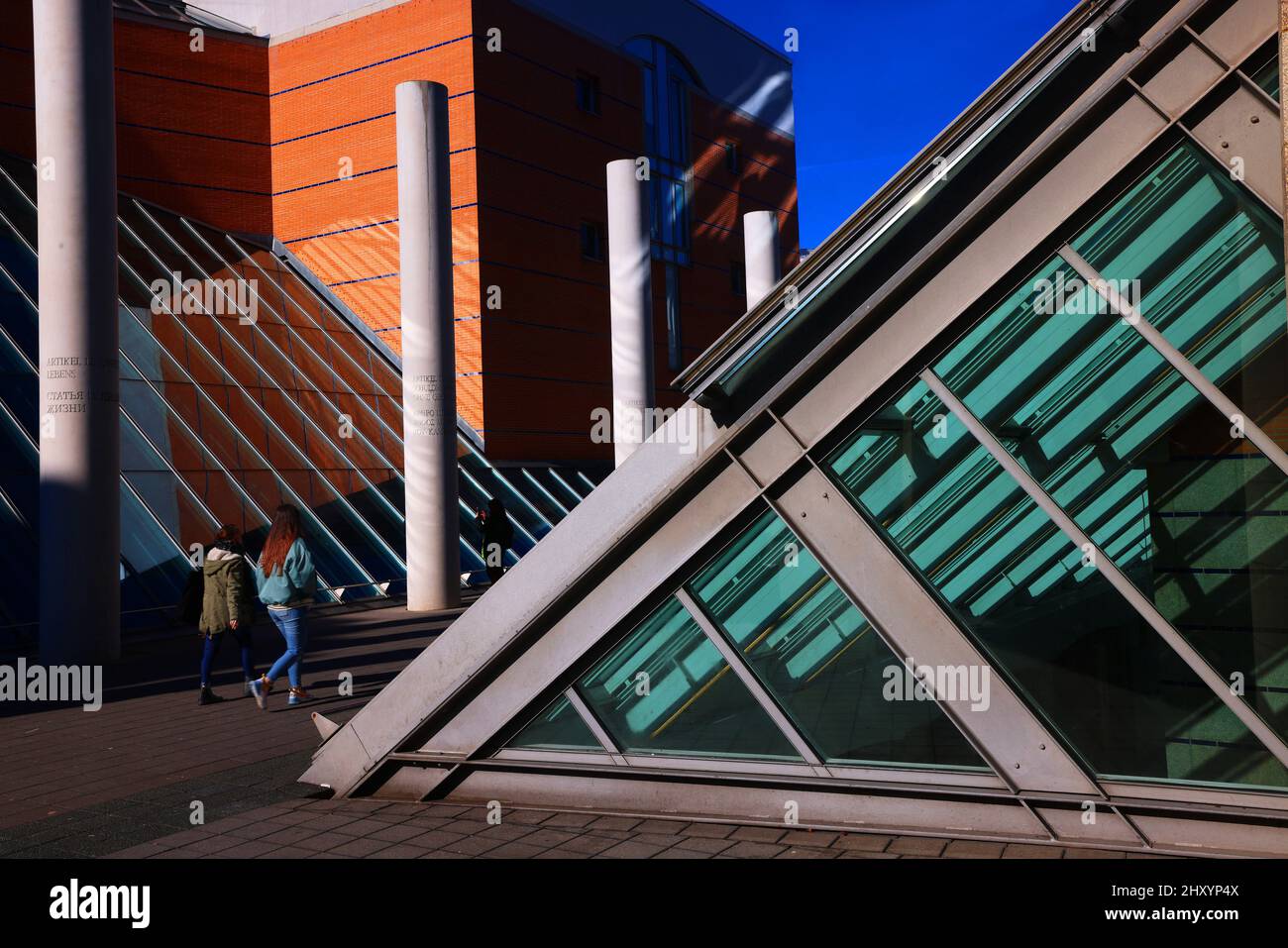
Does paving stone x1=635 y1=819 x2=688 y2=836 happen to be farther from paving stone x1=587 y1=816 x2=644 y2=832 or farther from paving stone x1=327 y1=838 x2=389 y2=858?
paving stone x1=327 y1=838 x2=389 y2=858

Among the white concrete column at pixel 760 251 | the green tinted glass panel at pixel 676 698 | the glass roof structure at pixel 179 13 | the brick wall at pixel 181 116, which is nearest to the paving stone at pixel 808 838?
the green tinted glass panel at pixel 676 698

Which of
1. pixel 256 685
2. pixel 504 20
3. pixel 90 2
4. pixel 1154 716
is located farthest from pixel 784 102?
pixel 1154 716

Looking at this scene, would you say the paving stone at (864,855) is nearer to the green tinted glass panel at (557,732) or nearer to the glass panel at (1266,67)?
the green tinted glass panel at (557,732)

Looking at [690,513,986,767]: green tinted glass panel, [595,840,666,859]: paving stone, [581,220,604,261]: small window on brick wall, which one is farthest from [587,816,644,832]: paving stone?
[581,220,604,261]: small window on brick wall

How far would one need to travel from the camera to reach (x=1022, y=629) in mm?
6812

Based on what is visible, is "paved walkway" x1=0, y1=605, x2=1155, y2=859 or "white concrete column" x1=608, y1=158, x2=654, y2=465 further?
"white concrete column" x1=608, y1=158, x2=654, y2=465

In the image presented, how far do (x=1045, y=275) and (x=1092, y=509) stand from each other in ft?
4.19

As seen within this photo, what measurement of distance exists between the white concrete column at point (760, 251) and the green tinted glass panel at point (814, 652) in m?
18.4

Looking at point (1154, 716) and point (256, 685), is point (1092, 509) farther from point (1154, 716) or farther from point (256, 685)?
point (256, 685)

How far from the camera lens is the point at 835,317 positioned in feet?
20.9

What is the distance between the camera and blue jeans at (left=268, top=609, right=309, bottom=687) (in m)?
10.2

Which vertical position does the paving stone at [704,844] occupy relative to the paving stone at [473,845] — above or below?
below

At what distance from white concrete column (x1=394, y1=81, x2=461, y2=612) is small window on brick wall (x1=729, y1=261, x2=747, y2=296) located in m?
18.3

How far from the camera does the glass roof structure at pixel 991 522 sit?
576 cm
